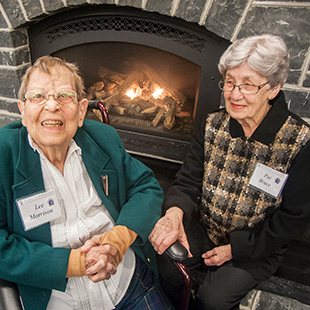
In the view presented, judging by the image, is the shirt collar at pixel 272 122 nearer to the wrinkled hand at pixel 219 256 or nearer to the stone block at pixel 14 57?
the wrinkled hand at pixel 219 256

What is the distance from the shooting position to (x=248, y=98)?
108cm

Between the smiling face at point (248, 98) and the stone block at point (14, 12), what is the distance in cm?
138

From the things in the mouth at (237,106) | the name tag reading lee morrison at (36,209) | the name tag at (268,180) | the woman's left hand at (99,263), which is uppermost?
the mouth at (237,106)

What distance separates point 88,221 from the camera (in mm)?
999

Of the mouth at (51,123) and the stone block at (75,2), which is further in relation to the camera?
the stone block at (75,2)

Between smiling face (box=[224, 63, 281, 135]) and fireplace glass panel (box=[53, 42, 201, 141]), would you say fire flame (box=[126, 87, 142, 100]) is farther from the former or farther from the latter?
smiling face (box=[224, 63, 281, 135])

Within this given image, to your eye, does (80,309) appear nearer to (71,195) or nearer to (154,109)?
(71,195)

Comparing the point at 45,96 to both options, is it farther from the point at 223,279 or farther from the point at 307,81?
the point at 307,81

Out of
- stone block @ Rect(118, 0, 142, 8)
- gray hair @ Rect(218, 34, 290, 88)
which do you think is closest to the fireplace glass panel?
stone block @ Rect(118, 0, 142, 8)

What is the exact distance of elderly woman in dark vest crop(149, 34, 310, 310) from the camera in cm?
106

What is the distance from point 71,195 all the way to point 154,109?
1299mm

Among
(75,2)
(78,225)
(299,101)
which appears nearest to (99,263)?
(78,225)

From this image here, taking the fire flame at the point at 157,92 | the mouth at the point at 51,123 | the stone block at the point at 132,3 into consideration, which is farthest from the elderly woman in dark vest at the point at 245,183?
the fire flame at the point at 157,92

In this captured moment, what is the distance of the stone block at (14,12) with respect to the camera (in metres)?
1.65
